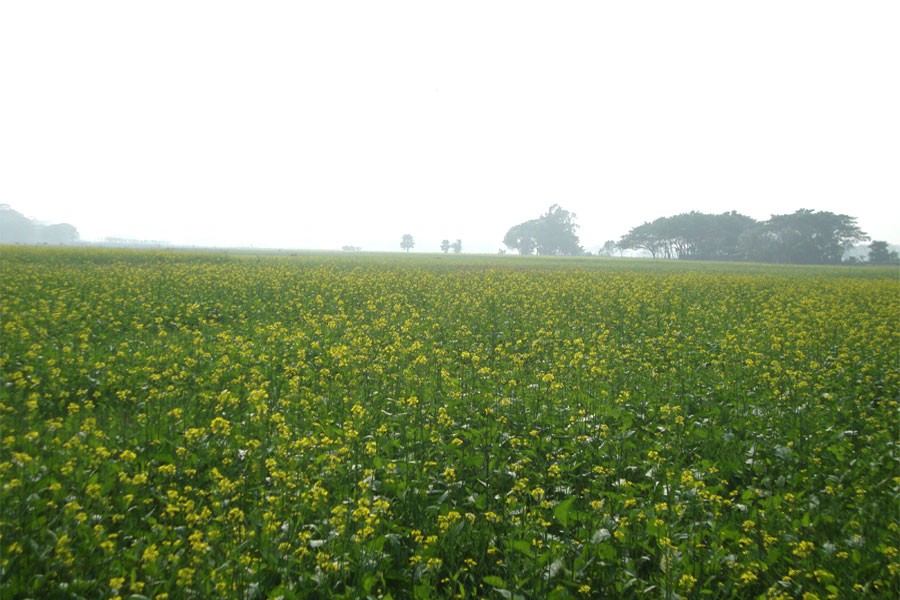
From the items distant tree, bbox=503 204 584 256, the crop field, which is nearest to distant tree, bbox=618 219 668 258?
distant tree, bbox=503 204 584 256

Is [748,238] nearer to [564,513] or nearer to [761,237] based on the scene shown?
[761,237]

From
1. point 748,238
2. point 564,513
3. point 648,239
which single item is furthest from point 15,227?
point 564,513

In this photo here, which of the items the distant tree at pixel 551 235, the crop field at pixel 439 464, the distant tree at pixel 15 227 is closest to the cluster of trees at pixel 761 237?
the distant tree at pixel 551 235

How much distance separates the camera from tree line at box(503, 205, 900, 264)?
285 ft

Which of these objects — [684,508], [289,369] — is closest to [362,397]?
[289,369]

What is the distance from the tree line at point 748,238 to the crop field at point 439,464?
297 feet

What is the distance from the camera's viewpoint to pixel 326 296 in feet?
61.6

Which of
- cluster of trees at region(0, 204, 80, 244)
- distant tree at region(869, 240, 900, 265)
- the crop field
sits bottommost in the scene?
the crop field

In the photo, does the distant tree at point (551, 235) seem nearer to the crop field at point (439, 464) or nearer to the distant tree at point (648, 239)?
the distant tree at point (648, 239)

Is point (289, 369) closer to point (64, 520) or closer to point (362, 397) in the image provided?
point (362, 397)

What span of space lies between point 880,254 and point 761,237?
57.4ft

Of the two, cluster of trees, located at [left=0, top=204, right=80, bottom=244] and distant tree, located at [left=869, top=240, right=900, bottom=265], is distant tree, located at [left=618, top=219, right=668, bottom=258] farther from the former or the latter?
cluster of trees, located at [left=0, top=204, right=80, bottom=244]

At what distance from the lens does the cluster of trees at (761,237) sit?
87.0 metres

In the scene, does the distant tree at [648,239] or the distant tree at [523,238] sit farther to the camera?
the distant tree at [523,238]
